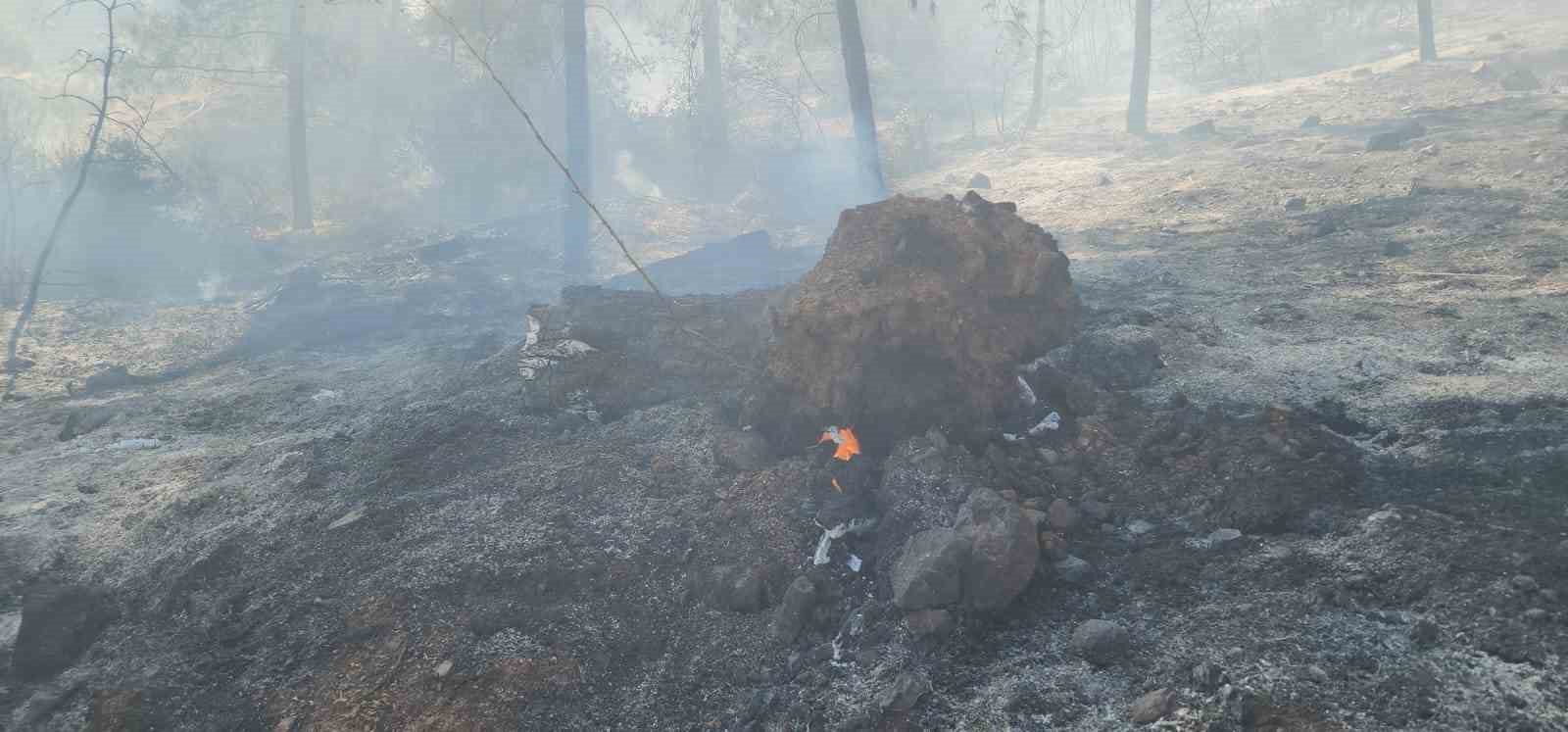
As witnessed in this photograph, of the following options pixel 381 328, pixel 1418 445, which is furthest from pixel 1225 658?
pixel 381 328

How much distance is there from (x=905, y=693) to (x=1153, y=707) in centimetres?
89

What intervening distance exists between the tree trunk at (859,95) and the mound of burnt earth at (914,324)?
Result: 691cm

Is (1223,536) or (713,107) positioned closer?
(1223,536)

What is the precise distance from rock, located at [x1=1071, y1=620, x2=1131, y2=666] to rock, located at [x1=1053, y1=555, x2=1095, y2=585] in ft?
1.31

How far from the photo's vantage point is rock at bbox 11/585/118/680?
12.5ft

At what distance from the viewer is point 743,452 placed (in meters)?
5.01

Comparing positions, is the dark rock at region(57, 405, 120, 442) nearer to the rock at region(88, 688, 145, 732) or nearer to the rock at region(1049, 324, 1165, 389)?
the rock at region(88, 688, 145, 732)

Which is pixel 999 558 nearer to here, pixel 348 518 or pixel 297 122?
pixel 348 518

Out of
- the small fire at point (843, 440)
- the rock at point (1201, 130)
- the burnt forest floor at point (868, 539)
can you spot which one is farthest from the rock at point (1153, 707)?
the rock at point (1201, 130)

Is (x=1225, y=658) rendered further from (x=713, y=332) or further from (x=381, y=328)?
(x=381, y=328)

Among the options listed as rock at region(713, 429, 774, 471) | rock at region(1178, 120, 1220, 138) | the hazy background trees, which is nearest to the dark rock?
rock at region(713, 429, 774, 471)

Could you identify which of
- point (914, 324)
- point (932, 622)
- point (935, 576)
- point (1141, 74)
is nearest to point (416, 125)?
point (914, 324)

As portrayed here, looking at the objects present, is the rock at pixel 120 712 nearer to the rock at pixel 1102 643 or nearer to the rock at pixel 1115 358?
the rock at pixel 1102 643

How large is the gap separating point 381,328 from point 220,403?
3.25m
